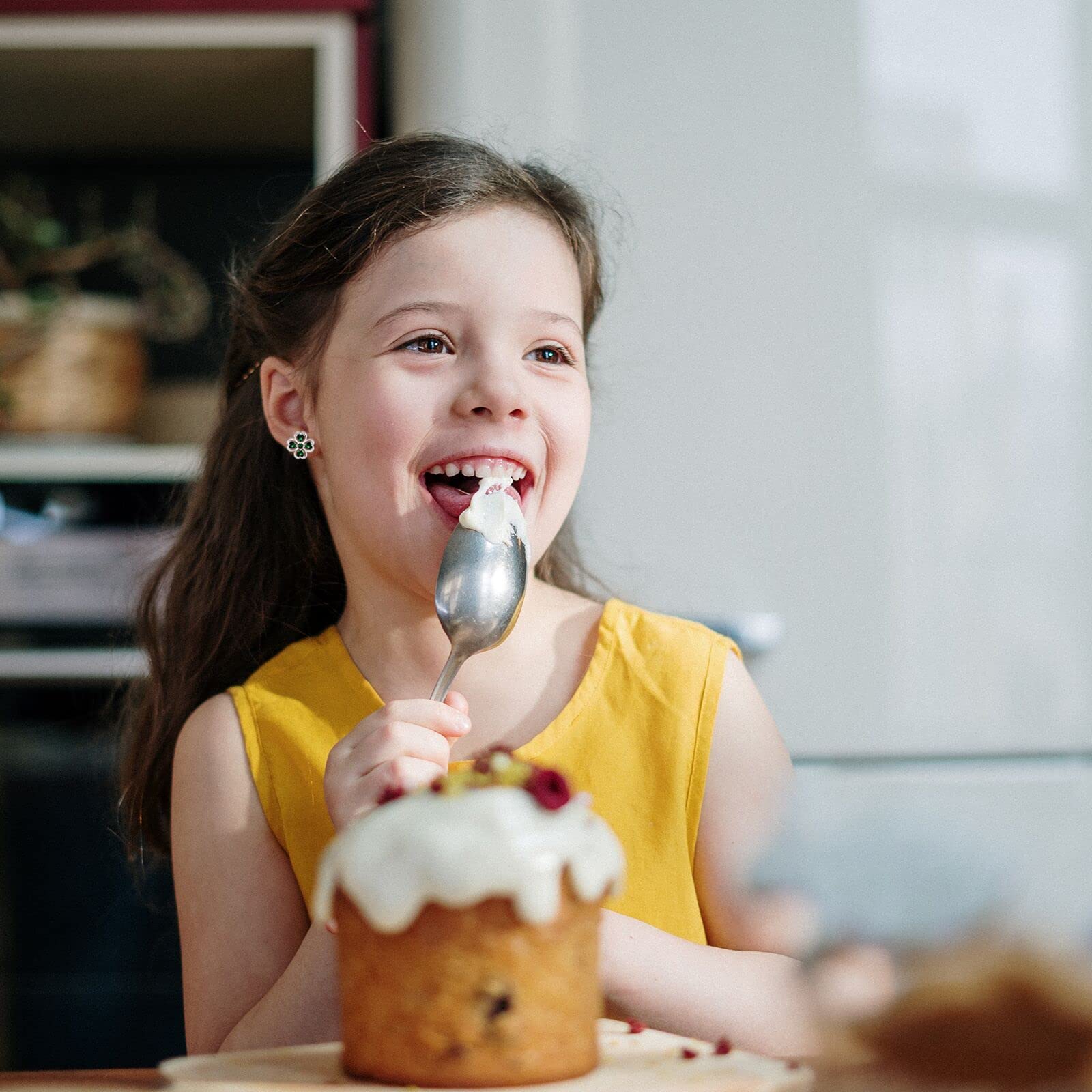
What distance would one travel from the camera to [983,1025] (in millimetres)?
408

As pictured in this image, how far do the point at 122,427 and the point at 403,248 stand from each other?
0.96 metres

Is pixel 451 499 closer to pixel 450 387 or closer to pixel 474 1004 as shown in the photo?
pixel 450 387

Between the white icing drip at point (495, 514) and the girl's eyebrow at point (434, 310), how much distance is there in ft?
0.37

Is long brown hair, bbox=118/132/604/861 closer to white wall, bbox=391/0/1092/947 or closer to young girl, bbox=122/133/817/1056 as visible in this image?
young girl, bbox=122/133/817/1056

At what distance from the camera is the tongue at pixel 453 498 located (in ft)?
2.83

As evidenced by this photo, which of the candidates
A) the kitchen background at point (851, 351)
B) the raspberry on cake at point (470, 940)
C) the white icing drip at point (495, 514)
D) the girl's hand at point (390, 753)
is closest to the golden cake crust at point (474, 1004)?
the raspberry on cake at point (470, 940)

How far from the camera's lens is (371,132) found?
5.33ft

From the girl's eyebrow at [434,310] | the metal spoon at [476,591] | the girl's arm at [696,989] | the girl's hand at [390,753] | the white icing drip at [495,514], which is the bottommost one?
the girl's arm at [696,989]

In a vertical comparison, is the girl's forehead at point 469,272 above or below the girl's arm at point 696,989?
above

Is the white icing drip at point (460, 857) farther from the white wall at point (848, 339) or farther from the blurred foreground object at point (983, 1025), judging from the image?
the white wall at point (848, 339)

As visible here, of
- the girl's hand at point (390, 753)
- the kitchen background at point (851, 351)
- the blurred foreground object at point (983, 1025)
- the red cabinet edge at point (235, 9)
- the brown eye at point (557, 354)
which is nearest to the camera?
the blurred foreground object at point (983, 1025)

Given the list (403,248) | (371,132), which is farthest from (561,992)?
(371,132)

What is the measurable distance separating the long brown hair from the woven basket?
1.94ft

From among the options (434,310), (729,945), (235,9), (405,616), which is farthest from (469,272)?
(235,9)
